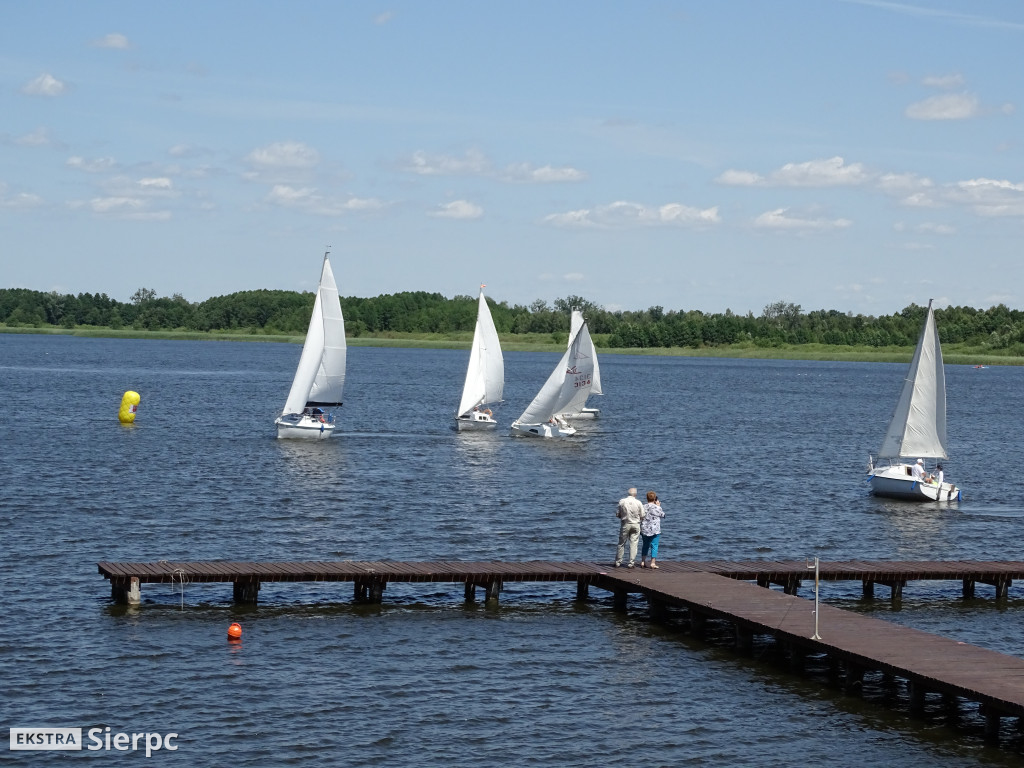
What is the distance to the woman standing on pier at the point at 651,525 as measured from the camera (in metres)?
35.4

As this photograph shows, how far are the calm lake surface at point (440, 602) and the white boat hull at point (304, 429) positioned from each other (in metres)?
2.15

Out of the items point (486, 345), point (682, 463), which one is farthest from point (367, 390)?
point (682, 463)

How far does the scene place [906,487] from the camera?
59.1 metres

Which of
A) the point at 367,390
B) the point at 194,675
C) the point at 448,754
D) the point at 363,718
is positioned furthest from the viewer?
the point at 367,390

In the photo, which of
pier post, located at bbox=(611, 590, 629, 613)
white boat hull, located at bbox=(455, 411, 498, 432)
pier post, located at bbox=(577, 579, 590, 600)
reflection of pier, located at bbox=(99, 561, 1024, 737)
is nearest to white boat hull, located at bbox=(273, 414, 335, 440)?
white boat hull, located at bbox=(455, 411, 498, 432)

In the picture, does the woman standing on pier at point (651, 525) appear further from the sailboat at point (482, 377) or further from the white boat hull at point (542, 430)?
the sailboat at point (482, 377)

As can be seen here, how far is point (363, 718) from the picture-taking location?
25719 millimetres

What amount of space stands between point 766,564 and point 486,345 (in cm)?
4902

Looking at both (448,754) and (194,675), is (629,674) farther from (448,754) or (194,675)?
(194,675)

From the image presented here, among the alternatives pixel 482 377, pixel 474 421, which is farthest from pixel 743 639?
pixel 474 421

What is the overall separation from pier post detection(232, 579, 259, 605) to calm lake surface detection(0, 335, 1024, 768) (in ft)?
1.81

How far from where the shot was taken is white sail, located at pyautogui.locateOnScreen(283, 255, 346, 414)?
7600 centimetres

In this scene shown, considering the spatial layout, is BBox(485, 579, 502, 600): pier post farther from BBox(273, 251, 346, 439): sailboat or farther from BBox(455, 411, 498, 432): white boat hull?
BBox(455, 411, 498, 432): white boat hull

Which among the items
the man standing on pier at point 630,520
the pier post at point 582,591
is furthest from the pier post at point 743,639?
the pier post at point 582,591
